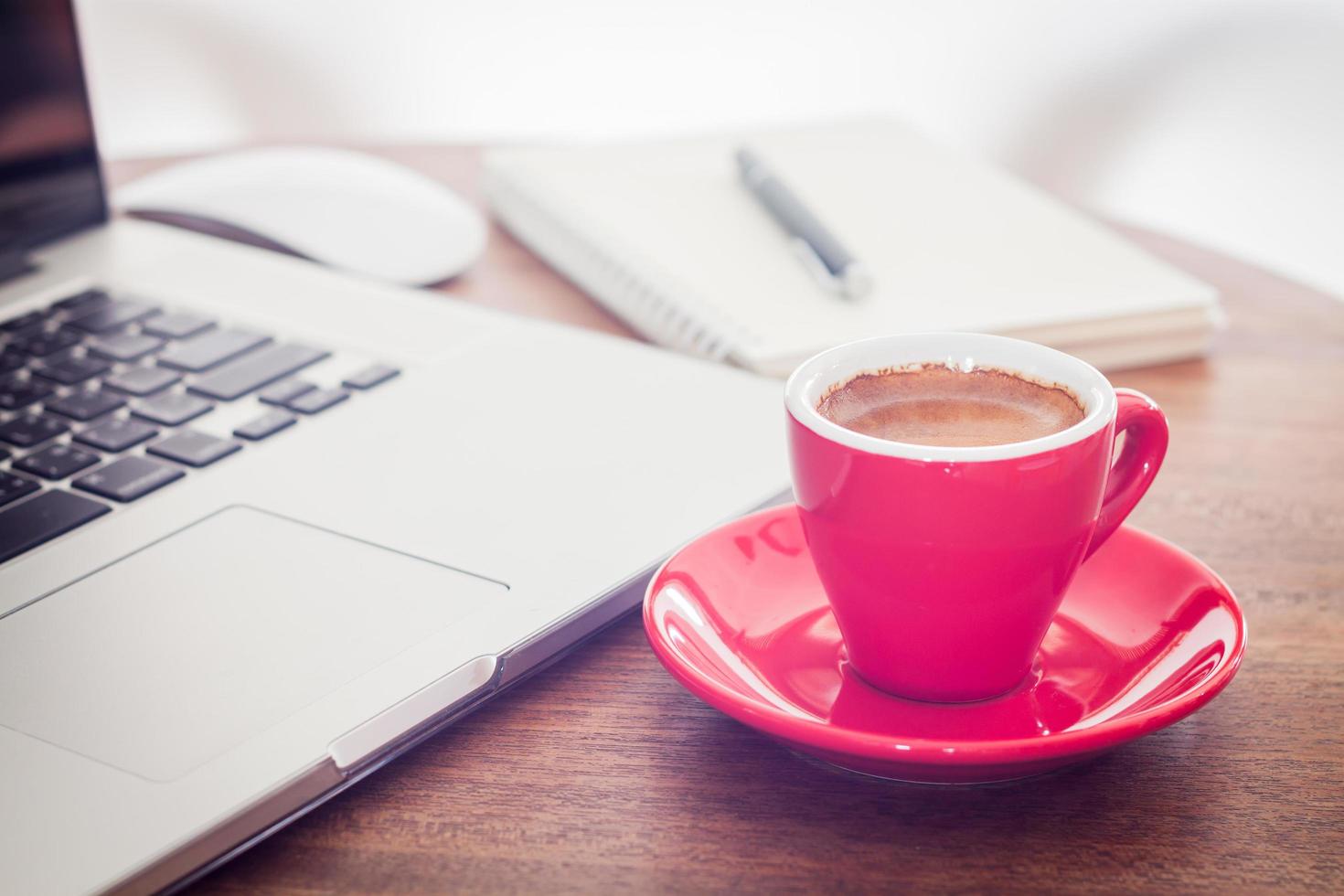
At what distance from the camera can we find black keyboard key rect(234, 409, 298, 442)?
0.52m

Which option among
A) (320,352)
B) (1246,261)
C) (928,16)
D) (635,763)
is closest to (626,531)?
(635,763)

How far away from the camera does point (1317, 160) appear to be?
1.34 meters

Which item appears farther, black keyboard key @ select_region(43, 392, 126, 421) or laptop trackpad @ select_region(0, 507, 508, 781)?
black keyboard key @ select_region(43, 392, 126, 421)

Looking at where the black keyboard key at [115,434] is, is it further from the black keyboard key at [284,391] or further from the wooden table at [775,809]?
the wooden table at [775,809]

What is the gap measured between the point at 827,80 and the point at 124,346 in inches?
60.8

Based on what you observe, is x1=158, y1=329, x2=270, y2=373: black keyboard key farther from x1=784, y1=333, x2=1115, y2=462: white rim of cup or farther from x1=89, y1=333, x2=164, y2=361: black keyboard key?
x1=784, y1=333, x2=1115, y2=462: white rim of cup

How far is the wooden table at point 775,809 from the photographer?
323 millimetres

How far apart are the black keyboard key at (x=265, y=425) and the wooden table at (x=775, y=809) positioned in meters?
0.18

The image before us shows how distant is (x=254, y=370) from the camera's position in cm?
57

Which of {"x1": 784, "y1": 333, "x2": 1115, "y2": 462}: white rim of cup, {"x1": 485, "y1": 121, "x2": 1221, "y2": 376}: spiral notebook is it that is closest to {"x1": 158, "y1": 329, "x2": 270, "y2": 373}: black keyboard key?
{"x1": 485, "y1": 121, "x2": 1221, "y2": 376}: spiral notebook

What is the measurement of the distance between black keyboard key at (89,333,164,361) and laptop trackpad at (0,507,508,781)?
0.17 metres

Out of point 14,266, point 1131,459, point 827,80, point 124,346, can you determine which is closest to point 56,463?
point 124,346

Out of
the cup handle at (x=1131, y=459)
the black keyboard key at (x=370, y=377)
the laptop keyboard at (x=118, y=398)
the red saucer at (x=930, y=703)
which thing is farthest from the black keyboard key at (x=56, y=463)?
the cup handle at (x=1131, y=459)

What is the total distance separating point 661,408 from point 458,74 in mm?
1572
